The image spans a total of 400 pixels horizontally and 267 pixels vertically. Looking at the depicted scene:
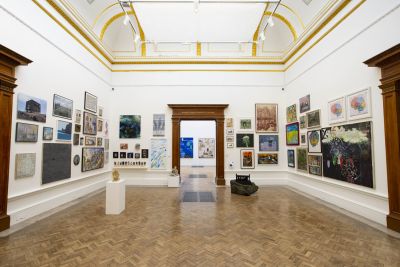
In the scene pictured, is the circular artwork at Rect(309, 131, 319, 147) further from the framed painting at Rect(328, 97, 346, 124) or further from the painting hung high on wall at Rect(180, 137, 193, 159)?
the painting hung high on wall at Rect(180, 137, 193, 159)

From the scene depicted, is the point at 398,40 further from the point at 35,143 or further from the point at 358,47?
the point at 35,143

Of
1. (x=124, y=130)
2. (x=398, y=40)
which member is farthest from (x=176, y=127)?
(x=398, y=40)

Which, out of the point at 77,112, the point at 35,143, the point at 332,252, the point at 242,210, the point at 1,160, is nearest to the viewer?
the point at 332,252

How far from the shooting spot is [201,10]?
7.98m

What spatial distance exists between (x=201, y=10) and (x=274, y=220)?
8.08 metres

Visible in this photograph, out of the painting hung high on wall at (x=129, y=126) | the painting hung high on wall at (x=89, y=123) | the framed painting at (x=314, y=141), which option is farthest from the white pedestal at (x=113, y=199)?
the framed painting at (x=314, y=141)

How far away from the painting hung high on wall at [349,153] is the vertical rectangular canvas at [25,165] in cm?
839

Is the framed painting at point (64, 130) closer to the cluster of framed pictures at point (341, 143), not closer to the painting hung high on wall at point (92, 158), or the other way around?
Answer: the painting hung high on wall at point (92, 158)

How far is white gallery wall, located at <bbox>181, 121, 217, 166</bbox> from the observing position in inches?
706

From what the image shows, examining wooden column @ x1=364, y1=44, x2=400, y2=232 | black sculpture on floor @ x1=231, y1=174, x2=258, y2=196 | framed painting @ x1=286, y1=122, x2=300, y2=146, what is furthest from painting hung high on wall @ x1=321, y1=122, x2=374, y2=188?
black sculpture on floor @ x1=231, y1=174, x2=258, y2=196

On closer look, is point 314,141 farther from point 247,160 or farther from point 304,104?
point 247,160

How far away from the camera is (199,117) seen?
9.46 meters

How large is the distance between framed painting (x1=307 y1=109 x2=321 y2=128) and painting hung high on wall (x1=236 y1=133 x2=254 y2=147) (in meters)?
2.68

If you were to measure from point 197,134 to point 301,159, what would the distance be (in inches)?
441
